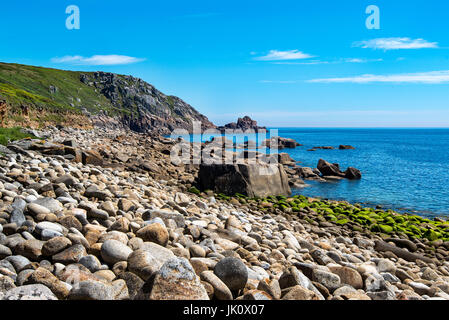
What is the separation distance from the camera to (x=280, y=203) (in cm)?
1683

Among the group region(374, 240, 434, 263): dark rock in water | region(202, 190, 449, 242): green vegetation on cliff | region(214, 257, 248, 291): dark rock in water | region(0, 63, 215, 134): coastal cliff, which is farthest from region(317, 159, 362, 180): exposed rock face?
region(0, 63, 215, 134): coastal cliff

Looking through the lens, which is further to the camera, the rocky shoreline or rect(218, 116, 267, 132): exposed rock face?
rect(218, 116, 267, 132): exposed rock face

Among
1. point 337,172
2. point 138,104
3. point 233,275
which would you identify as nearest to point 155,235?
point 233,275

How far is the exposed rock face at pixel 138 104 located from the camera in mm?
137625

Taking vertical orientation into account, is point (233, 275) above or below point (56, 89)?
below

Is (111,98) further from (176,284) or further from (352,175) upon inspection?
(176,284)

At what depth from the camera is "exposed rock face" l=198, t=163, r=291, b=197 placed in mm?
18016

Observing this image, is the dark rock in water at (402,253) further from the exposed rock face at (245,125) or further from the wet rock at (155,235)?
the exposed rock face at (245,125)

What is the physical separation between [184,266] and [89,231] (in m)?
2.26

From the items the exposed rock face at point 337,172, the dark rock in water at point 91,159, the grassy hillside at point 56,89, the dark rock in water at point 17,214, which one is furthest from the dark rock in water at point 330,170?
the grassy hillside at point 56,89

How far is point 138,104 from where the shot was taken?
151 metres

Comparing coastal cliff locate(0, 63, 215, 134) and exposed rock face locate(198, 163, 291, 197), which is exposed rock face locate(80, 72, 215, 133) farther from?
exposed rock face locate(198, 163, 291, 197)

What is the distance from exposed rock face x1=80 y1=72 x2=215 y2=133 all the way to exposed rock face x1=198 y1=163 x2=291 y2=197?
10837 centimetres

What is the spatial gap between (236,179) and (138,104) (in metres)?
142
